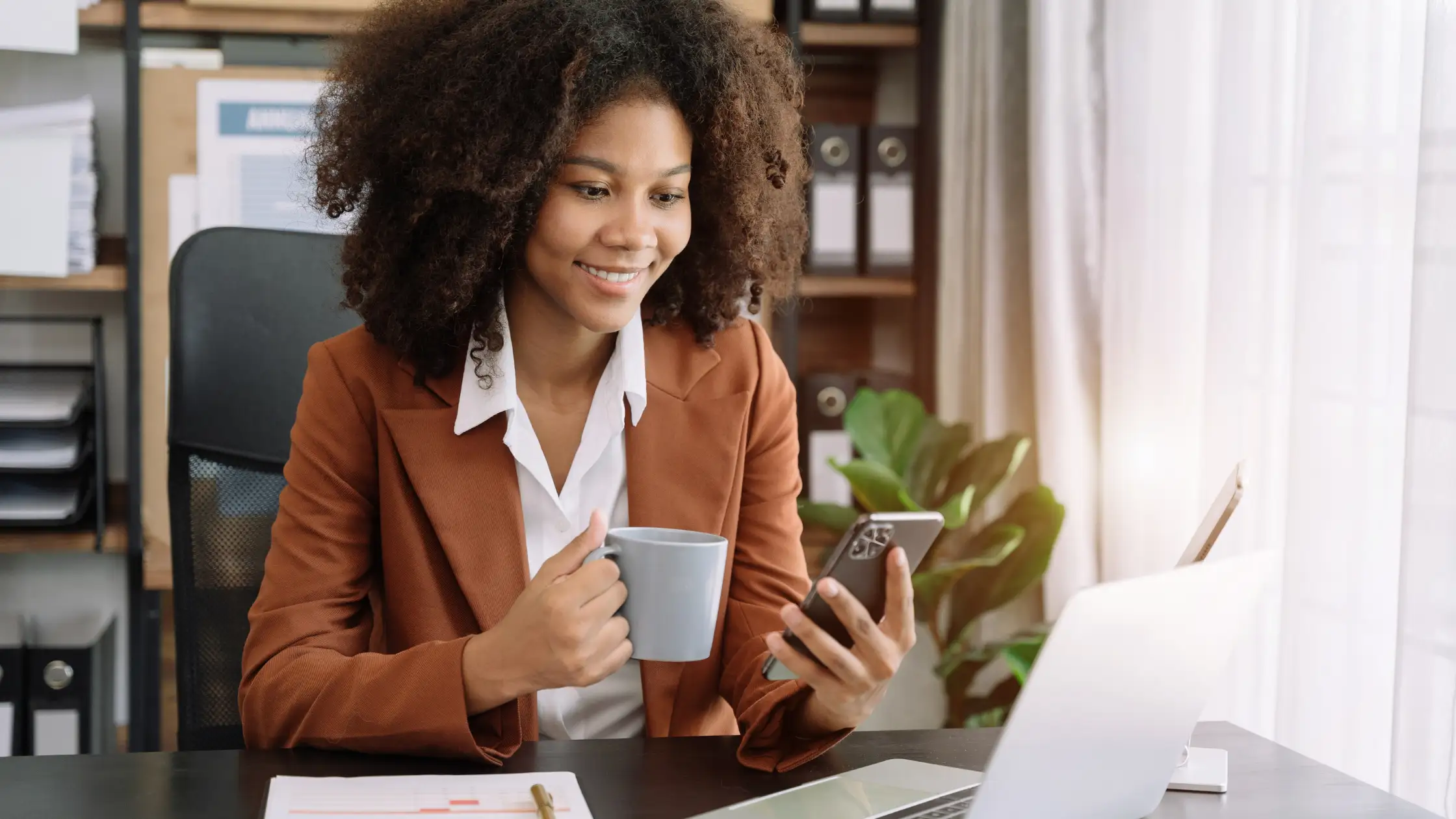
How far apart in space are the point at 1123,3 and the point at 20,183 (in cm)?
181

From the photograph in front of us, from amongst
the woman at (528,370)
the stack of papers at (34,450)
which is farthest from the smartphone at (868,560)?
the stack of papers at (34,450)

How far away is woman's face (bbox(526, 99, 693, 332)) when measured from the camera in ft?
3.69

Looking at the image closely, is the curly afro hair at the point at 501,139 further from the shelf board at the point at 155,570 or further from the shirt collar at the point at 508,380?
the shelf board at the point at 155,570

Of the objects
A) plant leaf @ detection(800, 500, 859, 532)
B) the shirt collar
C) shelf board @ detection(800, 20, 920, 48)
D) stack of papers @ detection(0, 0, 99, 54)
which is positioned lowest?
plant leaf @ detection(800, 500, 859, 532)

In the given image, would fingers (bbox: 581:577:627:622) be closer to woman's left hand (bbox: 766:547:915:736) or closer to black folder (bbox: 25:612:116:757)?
woman's left hand (bbox: 766:547:915:736)

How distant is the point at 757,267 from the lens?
134 centimetres

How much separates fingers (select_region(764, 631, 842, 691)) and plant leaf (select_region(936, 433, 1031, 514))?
1.30 metres

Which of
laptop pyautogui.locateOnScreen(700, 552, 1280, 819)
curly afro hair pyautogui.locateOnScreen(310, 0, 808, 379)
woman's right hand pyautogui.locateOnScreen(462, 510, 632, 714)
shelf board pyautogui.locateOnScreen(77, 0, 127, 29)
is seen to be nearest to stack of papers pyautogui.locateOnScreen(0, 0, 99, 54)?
shelf board pyautogui.locateOnScreen(77, 0, 127, 29)

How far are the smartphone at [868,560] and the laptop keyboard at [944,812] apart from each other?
4.9 inches

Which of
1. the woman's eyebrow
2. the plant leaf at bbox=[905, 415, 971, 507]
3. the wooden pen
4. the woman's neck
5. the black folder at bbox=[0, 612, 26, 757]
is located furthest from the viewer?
the plant leaf at bbox=[905, 415, 971, 507]

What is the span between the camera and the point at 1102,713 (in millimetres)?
733

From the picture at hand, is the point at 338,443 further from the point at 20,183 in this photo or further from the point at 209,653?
the point at 20,183

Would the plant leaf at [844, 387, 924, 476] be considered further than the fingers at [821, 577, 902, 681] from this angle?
Yes

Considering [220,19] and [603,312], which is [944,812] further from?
[220,19]
